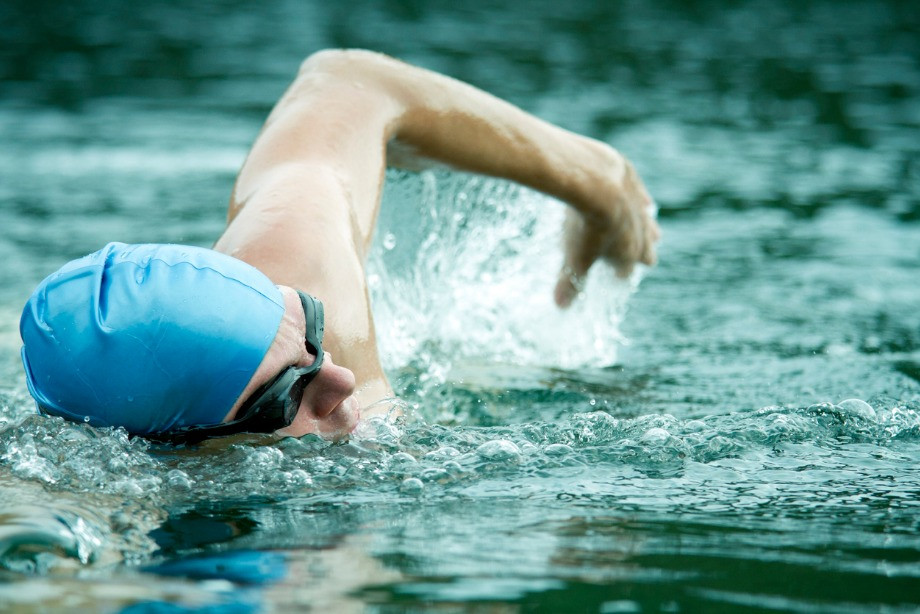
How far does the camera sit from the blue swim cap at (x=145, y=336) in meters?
2.39

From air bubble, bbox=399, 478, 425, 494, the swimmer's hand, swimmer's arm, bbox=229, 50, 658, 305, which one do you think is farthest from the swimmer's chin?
the swimmer's hand

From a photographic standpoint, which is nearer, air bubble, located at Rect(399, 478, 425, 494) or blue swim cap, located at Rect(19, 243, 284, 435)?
blue swim cap, located at Rect(19, 243, 284, 435)

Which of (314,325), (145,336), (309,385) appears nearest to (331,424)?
(309,385)

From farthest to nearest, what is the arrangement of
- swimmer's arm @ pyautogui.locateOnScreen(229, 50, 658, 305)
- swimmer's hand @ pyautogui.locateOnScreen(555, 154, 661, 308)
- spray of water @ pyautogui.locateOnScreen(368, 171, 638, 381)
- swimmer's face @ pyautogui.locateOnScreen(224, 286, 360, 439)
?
1. spray of water @ pyautogui.locateOnScreen(368, 171, 638, 381)
2. swimmer's hand @ pyautogui.locateOnScreen(555, 154, 661, 308)
3. swimmer's arm @ pyautogui.locateOnScreen(229, 50, 658, 305)
4. swimmer's face @ pyautogui.locateOnScreen(224, 286, 360, 439)

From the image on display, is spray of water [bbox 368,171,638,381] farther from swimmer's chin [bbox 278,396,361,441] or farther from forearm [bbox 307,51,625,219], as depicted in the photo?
swimmer's chin [bbox 278,396,361,441]

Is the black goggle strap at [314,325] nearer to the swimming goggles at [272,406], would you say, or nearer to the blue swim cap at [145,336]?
the swimming goggles at [272,406]

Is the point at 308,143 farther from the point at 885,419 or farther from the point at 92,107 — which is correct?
the point at 92,107

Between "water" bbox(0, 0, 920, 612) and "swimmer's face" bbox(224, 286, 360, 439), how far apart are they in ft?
0.19

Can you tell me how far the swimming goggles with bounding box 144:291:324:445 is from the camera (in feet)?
8.46

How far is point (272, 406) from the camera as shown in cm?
261

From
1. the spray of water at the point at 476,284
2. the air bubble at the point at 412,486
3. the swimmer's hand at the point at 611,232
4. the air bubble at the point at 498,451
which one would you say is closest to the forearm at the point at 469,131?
the swimmer's hand at the point at 611,232

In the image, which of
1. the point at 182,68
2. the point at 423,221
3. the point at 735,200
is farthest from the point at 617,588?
the point at 182,68

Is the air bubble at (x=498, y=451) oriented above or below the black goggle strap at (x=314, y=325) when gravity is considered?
below

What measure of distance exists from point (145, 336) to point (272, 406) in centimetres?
35
